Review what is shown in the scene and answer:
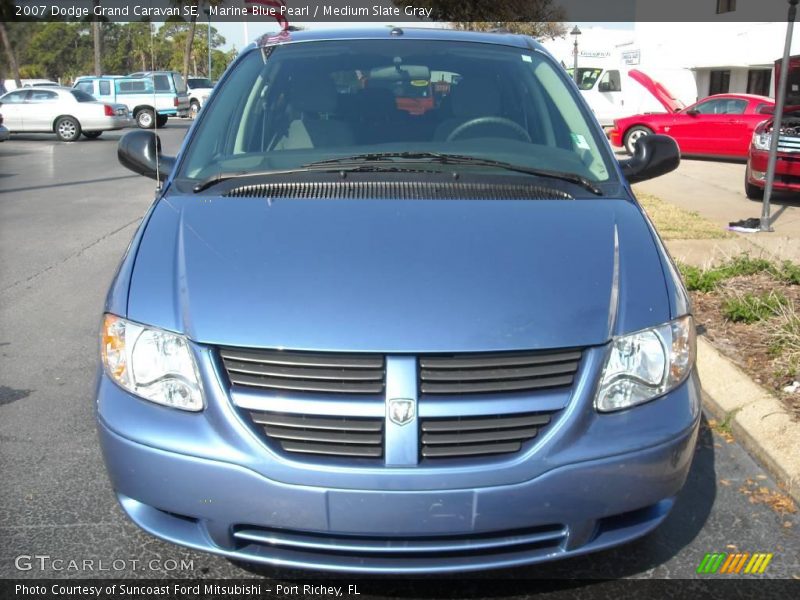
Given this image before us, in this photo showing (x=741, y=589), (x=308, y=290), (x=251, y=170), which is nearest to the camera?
(x=308, y=290)

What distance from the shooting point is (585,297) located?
8.20 feet

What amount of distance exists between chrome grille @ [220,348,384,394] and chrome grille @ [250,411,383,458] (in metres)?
0.08

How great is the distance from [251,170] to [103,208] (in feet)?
28.4

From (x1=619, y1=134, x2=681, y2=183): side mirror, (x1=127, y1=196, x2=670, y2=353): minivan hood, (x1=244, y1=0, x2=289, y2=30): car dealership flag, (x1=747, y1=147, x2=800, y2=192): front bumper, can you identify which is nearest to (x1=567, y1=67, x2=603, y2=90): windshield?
(x1=747, y1=147, x2=800, y2=192): front bumper

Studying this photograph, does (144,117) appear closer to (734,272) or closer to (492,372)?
(734,272)

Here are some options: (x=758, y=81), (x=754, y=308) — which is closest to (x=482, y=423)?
(x=754, y=308)

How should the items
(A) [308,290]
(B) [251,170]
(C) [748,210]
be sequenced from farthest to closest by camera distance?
(C) [748,210]
(B) [251,170]
(A) [308,290]

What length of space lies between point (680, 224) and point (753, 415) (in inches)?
214

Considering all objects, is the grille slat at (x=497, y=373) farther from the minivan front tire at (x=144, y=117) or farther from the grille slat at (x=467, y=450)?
the minivan front tire at (x=144, y=117)

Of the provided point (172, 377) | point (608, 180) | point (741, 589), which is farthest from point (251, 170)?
point (741, 589)

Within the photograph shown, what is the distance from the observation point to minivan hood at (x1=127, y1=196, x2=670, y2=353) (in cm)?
236

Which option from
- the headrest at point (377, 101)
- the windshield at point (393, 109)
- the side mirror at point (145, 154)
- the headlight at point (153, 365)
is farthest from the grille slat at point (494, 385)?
the side mirror at point (145, 154)

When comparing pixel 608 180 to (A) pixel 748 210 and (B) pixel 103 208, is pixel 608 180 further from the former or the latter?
(B) pixel 103 208

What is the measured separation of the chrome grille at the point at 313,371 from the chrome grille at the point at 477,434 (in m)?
0.19
